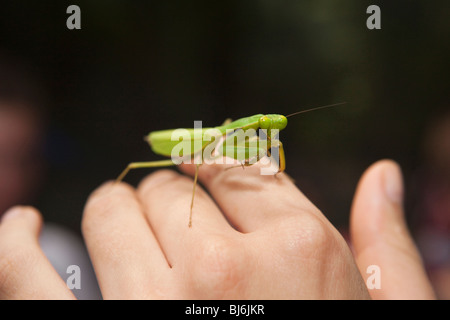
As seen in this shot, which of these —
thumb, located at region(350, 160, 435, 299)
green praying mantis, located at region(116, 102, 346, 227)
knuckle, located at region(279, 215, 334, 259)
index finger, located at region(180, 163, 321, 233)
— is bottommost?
thumb, located at region(350, 160, 435, 299)

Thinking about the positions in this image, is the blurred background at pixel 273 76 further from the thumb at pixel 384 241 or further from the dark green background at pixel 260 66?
the thumb at pixel 384 241

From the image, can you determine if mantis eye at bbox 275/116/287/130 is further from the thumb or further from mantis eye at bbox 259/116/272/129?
the thumb

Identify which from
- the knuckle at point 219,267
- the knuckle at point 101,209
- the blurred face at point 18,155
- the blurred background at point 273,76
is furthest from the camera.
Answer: the blurred face at point 18,155

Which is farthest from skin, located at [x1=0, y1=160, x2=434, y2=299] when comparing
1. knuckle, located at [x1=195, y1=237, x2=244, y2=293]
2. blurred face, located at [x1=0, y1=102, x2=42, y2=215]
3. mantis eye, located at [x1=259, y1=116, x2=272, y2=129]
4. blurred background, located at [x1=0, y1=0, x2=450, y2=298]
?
blurred face, located at [x1=0, y1=102, x2=42, y2=215]

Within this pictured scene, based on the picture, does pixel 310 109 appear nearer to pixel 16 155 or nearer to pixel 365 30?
pixel 365 30

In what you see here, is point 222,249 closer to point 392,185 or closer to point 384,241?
point 384,241

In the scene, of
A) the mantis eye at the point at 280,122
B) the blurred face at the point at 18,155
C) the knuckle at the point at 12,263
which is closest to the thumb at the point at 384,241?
the mantis eye at the point at 280,122
